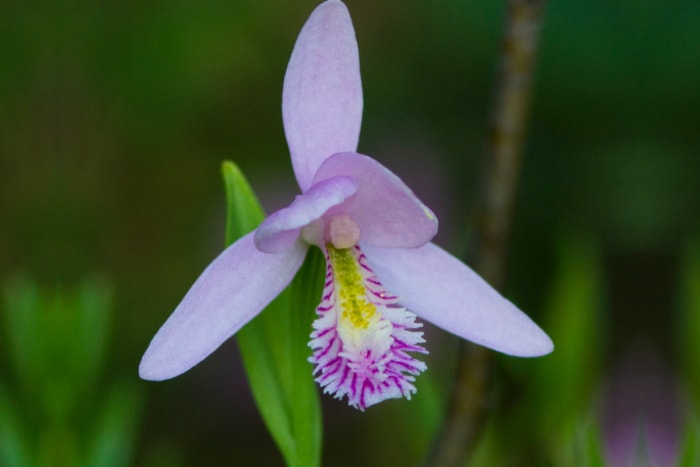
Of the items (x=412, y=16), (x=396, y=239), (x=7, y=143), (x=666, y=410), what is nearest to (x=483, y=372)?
(x=396, y=239)

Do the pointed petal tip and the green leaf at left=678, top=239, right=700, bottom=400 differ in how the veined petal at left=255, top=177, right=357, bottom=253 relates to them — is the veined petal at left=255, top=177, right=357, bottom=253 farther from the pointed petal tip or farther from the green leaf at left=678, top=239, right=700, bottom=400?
the green leaf at left=678, top=239, right=700, bottom=400

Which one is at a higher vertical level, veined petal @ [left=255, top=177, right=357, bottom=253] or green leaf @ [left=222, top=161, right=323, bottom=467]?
veined petal @ [left=255, top=177, right=357, bottom=253]

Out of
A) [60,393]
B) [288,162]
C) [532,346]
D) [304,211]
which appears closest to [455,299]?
[532,346]

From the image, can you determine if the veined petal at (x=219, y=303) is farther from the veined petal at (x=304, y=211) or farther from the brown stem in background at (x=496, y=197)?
the brown stem in background at (x=496, y=197)

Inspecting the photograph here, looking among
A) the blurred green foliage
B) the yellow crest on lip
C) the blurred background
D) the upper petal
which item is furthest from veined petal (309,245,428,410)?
the blurred background

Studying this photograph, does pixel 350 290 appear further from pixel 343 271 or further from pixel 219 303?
pixel 219 303

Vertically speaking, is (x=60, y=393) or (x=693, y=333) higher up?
(x=693, y=333)
